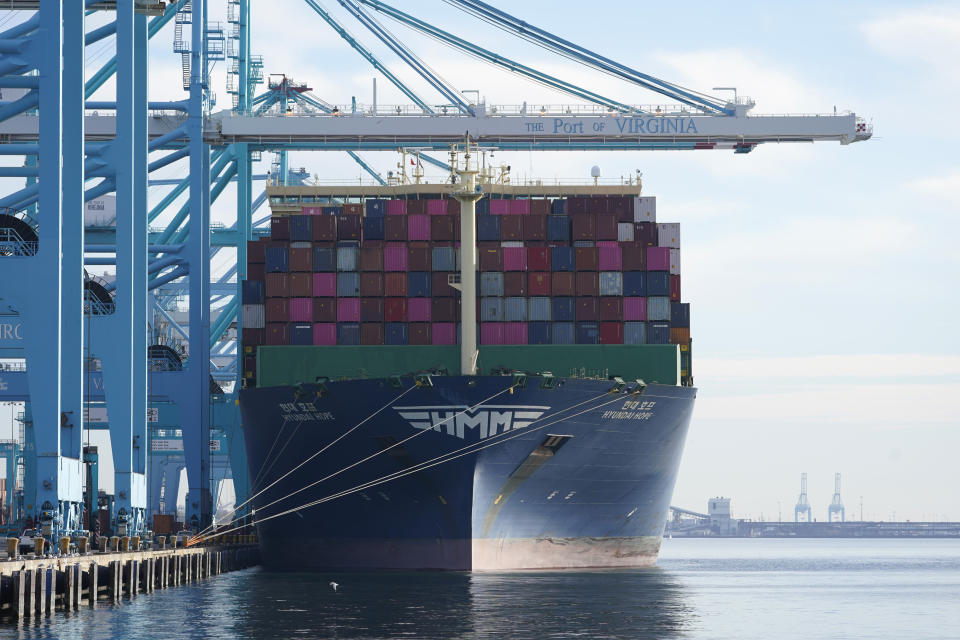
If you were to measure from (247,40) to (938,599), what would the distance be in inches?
1551

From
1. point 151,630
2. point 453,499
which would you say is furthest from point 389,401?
point 151,630

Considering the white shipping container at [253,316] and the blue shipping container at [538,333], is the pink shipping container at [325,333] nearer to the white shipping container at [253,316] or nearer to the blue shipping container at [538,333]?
the white shipping container at [253,316]

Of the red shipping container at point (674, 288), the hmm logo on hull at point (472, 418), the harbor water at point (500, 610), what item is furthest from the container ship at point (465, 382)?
the harbor water at point (500, 610)

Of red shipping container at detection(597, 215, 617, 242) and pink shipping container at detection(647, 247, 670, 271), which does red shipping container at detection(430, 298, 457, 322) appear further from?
pink shipping container at detection(647, 247, 670, 271)

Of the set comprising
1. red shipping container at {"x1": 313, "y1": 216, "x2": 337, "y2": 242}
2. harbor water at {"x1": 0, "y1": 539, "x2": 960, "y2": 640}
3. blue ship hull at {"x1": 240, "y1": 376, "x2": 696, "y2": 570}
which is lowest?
harbor water at {"x1": 0, "y1": 539, "x2": 960, "y2": 640}

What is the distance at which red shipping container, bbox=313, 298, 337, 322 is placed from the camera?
46469 millimetres

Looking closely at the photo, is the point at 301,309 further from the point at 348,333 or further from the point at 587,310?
the point at 587,310

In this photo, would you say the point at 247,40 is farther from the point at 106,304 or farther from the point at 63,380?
the point at 63,380

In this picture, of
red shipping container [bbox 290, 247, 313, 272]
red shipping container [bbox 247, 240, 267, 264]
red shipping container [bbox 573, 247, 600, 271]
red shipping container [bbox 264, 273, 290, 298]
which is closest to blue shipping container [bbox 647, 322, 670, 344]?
red shipping container [bbox 573, 247, 600, 271]

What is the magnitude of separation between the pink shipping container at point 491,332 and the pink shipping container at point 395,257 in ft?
10.7

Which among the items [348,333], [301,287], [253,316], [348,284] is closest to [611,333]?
[348,333]

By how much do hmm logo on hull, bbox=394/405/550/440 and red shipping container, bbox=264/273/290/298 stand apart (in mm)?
7920

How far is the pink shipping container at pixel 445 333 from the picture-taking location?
4597cm

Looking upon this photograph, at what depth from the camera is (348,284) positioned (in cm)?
4700
